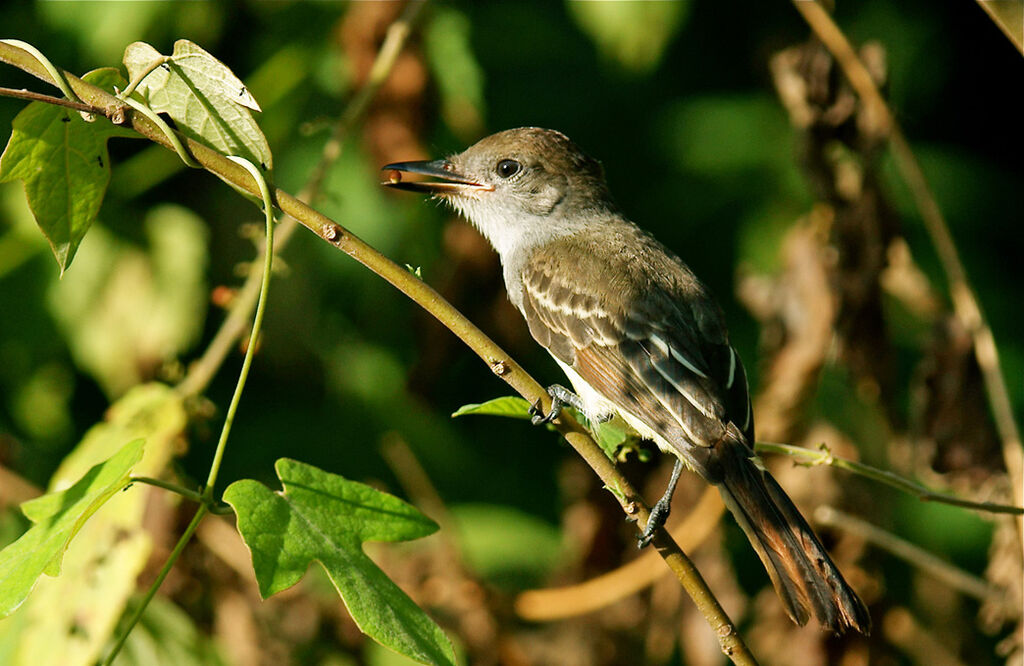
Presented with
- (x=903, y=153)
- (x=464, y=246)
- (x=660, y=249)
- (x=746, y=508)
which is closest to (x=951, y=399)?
(x=903, y=153)

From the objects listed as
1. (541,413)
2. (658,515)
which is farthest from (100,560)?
(658,515)

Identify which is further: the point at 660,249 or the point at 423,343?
the point at 423,343

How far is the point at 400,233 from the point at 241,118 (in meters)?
2.18

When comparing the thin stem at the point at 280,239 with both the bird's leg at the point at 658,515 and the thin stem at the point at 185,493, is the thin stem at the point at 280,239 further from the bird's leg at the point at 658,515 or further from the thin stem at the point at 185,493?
the bird's leg at the point at 658,515

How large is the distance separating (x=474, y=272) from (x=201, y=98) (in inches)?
85.8

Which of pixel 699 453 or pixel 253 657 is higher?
pixel 699 453

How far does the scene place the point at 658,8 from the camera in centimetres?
357

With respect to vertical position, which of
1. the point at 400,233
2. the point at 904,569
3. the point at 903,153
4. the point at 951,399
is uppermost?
the point at 903,153

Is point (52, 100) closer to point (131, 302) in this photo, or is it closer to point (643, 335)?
point (643, 335)

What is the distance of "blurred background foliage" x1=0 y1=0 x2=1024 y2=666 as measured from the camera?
3.83m

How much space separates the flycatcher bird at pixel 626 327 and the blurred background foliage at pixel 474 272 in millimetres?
330

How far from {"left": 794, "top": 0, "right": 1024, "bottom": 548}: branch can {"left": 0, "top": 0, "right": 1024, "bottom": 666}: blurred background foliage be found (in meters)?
0.23

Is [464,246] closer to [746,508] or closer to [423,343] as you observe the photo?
[423,343]

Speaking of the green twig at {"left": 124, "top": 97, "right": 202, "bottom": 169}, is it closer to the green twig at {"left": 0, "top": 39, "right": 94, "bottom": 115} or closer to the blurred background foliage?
the green twig at {"left": 0, "top": 39, "right": 94, "bottom": 115}
